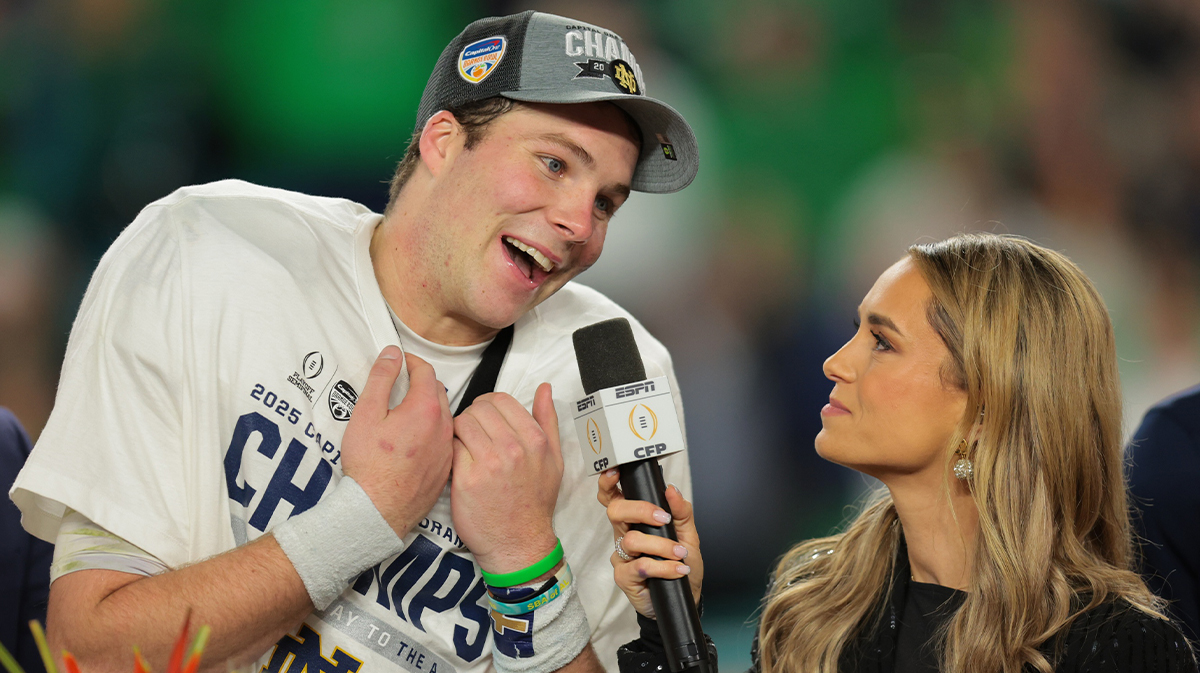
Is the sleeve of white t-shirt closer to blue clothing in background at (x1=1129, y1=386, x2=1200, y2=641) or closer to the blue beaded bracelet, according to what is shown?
the blue beaded bracelet

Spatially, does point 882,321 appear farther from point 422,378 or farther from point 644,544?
point 422,378

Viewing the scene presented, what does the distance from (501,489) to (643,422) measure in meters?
0.26

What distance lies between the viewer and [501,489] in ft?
4.56

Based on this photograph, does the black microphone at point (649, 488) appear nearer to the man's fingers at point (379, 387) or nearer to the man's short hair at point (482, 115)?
the man's fingers at point (379, 387)

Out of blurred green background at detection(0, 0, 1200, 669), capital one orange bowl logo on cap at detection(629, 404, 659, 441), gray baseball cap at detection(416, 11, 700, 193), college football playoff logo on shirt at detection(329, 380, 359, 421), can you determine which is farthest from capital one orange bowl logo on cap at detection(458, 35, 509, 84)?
blurred green background at detection(0, 0, 1200, 669)

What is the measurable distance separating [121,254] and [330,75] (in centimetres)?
185

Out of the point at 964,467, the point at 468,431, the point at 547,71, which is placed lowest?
the point at 964,467

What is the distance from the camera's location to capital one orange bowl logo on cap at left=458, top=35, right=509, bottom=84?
160cm

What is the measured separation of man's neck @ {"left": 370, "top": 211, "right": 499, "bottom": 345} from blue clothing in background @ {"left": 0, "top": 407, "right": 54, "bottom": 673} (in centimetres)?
75

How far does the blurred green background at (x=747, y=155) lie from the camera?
289 cm

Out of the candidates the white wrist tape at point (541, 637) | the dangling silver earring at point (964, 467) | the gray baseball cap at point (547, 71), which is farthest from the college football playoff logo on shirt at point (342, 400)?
the dangling silver earring at point (964, 467)

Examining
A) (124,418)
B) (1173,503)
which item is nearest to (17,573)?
(124,418)

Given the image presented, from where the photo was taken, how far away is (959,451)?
1.65 m

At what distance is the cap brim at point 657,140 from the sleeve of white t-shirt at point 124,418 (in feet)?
2.12
